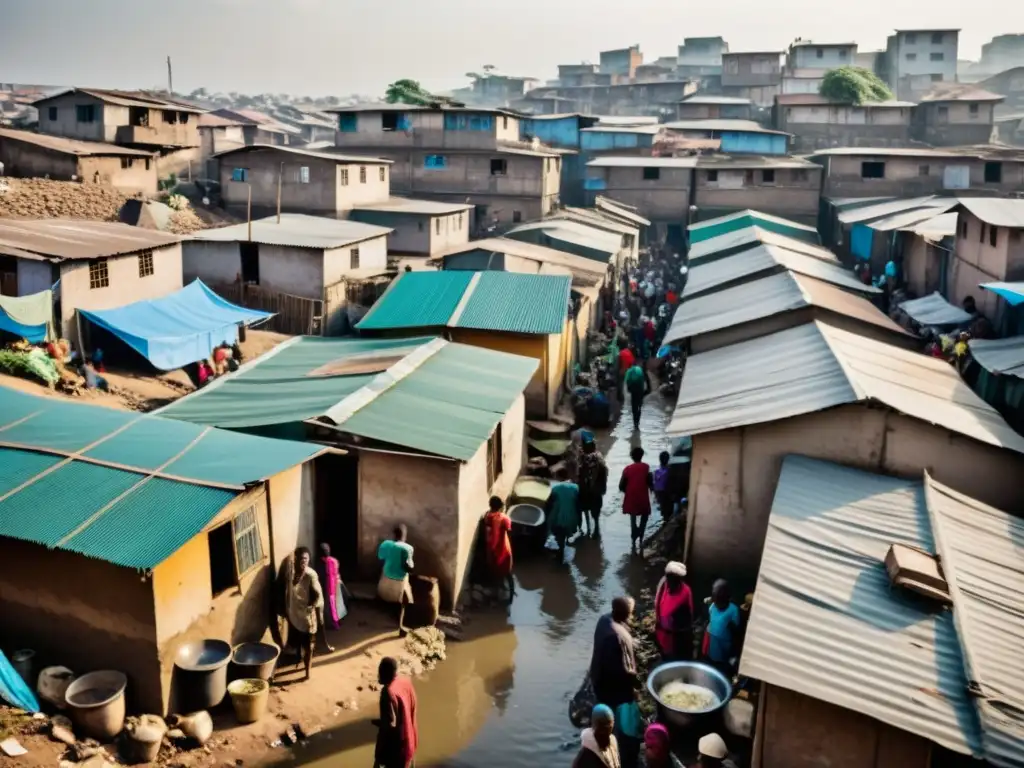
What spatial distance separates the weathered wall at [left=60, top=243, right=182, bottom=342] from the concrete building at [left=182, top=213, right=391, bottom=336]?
146 centimetres

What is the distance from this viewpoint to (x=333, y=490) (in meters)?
13.2

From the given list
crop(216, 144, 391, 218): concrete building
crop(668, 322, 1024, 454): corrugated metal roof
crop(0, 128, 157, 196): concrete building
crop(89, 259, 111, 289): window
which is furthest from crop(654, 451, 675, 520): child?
A: crop(0, 128, 157, 196): concrete building

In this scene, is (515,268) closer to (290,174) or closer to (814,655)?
(290,174)

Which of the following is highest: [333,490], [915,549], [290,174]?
[290,174]

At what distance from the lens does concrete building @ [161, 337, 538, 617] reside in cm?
1225

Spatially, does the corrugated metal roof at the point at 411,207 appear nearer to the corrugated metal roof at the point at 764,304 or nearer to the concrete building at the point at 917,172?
the corrugated metal roof at the point at 764,304

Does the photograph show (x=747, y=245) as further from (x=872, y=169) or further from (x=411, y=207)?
(x=872, y=169)

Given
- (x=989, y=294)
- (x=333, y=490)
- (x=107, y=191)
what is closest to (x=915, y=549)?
(x=333, y=490)

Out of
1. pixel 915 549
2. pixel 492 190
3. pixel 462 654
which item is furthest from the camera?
pixel 492 190

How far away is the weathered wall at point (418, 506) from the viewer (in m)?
12.2

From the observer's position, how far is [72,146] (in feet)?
109

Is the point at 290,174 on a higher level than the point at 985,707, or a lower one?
higher

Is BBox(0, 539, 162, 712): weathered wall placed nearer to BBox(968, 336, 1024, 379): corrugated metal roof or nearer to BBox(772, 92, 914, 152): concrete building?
BBox(968, 336, 1024, 379): corrugated metal roof

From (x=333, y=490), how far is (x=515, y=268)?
15104mm
